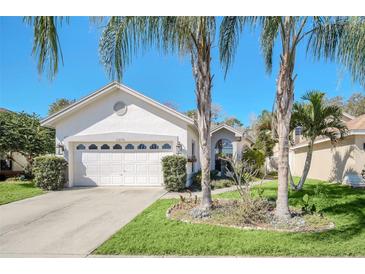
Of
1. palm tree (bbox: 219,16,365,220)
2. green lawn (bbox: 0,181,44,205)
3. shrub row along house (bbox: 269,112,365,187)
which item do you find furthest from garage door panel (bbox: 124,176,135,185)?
shrub row along house (bbox: 269,112,365,187)

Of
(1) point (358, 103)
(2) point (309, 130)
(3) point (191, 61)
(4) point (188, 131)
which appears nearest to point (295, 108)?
(2) point (309, 130)

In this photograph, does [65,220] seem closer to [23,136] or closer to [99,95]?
[99,95]

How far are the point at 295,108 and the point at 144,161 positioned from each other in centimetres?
795

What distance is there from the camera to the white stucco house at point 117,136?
13.7 meters

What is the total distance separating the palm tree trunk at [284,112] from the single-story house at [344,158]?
8.45 meters

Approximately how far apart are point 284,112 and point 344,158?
31.9 ft

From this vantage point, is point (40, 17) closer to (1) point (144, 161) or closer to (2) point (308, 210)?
(2) point (308, 210)

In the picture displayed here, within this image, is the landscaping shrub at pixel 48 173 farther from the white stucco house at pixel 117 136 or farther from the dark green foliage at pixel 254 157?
the dark green foliage at pixel 254 157

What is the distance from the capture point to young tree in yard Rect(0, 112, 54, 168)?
52.8 feet

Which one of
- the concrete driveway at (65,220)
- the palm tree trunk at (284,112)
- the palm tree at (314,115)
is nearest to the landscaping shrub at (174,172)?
the concrete driveway at (65,220)

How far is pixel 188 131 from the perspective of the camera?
14172 mm

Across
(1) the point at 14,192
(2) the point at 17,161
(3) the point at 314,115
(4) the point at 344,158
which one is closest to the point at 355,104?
(4) the point at 344,158
